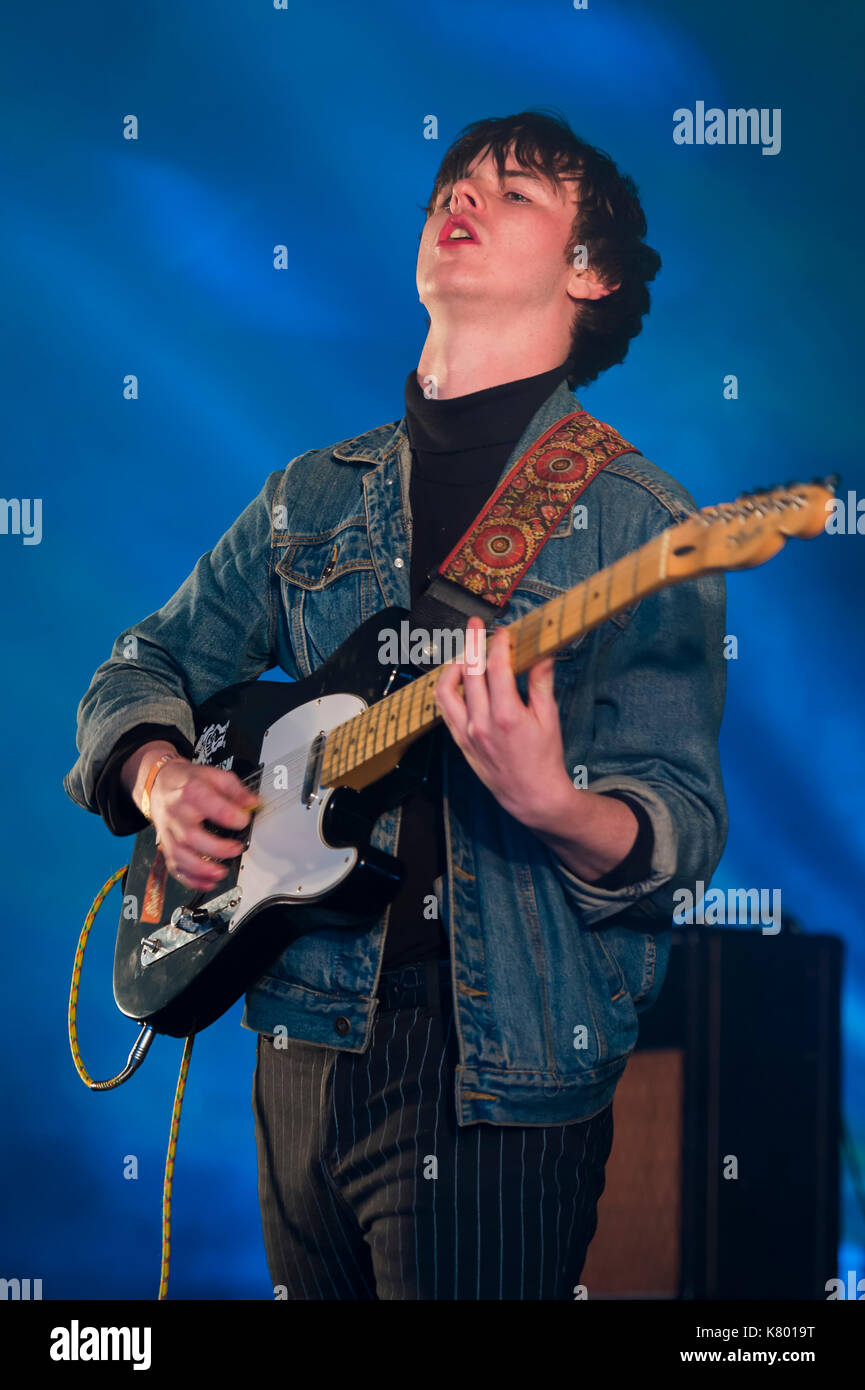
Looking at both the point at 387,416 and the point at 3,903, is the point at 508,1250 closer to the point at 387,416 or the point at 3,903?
the point at 3,903

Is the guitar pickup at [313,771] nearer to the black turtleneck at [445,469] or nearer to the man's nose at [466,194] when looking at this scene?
the black turtleneck at [445,469]

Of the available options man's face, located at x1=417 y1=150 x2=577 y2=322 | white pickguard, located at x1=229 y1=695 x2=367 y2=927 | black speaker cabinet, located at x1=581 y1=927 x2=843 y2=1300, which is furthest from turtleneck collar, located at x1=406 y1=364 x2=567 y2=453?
black speaker cabinet, located at x1=581 y1=927 x2=843 y2=1300

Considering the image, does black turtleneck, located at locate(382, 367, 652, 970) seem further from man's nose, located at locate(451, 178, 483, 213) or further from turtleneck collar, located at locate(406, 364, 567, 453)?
man's nose, located at locate(451, 178, 483, 213)

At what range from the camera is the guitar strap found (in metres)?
1.47

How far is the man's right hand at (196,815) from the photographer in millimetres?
1539

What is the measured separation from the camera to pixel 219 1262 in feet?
9.32

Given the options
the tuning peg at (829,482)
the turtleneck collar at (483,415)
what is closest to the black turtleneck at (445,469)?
the turtleneck collar at (483,415)

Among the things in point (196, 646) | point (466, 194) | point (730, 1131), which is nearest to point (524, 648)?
point (196, 646)

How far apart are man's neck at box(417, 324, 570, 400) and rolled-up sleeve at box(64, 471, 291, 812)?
30 cm

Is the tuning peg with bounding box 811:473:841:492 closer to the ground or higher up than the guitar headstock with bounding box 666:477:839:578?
higher up

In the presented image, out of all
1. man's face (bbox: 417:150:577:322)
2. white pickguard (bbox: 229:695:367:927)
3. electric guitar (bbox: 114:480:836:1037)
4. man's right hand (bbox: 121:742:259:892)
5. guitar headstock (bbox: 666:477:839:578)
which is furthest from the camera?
man's face (bbox: 417:150:577:322)

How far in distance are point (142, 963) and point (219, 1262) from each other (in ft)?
5.07

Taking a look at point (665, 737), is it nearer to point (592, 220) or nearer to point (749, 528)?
point (749, 528)
